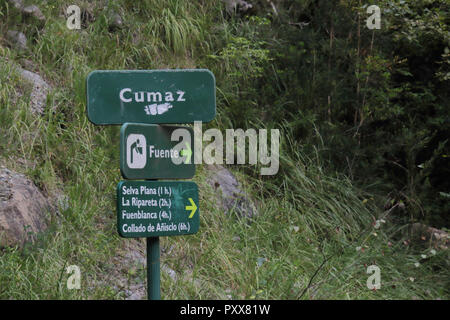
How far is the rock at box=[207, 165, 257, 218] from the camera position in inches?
239

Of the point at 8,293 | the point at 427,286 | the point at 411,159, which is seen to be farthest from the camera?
the point at 411,159

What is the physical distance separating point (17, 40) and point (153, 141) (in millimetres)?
4048

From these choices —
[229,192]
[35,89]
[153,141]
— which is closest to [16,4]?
[35,89]

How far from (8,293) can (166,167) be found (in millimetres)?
1614

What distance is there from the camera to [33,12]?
7.02m

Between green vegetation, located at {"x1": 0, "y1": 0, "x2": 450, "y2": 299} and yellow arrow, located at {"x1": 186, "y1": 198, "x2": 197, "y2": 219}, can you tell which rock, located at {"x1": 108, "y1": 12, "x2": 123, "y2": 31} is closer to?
green vegetation, located at {"x1": 0, "y1": 0, "x2": 450, "y2": 299}

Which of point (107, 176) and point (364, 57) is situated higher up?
point (364, 57)

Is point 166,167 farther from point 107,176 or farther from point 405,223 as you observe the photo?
point 405,223

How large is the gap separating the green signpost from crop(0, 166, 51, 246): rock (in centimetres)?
161

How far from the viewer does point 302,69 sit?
785 cm

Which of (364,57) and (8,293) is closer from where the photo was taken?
(8,293)

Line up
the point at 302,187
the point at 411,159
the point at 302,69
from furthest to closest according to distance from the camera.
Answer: the point at 302,69, the point at 411,159, the point at 302,187

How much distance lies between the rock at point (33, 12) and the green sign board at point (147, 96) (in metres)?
4.00

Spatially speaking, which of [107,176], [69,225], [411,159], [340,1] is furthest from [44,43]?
[411,159]
